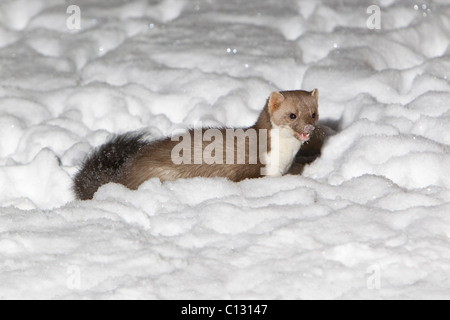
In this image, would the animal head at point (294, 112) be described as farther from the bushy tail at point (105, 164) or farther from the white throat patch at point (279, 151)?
the bushy tail at point (105, 164)

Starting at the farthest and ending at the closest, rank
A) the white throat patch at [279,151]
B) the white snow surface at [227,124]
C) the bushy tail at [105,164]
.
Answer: the white throat patch at [279,151]
the bushy tail at [105,164]
the white snow surface at [227,124]

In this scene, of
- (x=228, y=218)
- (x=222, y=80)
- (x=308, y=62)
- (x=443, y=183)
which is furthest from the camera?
(x=308, y=62)

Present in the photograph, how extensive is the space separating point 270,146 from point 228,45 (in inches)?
64.2

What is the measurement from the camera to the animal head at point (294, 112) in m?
3.80

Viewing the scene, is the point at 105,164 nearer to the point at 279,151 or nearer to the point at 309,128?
the point at 279,151

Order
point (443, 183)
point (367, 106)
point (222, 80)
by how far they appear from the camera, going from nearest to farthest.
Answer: point (443, 183), point (367, 106), point (222, 80)

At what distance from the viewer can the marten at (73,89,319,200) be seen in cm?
376

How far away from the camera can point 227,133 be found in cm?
386

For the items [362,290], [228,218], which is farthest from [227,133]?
[362,290]

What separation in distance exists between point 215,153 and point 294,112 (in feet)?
1.44

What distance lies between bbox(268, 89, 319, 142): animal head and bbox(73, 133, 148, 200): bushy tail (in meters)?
0.70

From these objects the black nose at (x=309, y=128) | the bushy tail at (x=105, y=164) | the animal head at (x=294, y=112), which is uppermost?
the animal head at (x=294, y=112)

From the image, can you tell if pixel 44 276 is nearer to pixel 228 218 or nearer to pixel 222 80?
pixel 228 218

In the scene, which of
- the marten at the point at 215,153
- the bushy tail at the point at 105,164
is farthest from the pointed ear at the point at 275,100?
the bushy tail at the point at 105,164
